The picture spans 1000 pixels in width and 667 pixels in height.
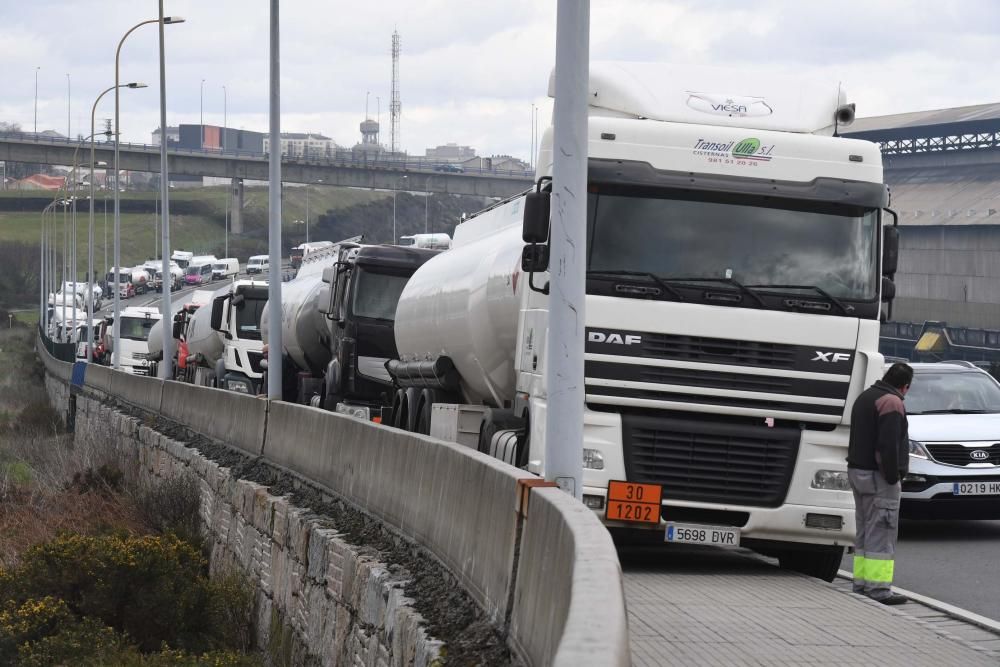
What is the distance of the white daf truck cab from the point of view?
11727mm

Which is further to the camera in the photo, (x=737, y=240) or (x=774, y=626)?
(x=737, y=240)

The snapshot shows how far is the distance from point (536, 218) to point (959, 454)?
6.50 metres

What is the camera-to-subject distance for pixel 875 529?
11367 mm

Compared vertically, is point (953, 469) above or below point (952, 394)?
Answer: below

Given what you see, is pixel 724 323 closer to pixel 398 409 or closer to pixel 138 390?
pixel 398 409

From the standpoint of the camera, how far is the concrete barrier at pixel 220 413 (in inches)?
744

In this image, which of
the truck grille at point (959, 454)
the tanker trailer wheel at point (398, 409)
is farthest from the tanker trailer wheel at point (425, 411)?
the truck grille at point (959, 454)

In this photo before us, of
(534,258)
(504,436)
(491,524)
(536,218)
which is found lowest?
(504,436)

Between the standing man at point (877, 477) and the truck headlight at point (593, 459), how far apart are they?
1793mm

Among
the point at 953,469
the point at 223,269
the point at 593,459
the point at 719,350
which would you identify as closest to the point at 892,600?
the point at 719,350

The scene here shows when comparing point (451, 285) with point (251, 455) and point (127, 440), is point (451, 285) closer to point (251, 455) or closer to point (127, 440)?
point (251, 455)

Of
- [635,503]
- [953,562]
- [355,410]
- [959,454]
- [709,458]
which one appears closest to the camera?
[635,503]

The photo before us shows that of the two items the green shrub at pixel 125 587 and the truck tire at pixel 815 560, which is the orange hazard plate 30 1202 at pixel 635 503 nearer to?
the truck tire at pixel 815 560

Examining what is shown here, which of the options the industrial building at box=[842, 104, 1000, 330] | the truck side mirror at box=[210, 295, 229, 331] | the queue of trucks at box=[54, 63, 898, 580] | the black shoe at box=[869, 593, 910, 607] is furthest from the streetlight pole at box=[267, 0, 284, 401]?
the industrial building at box=[842, 104, 1000, 330]
